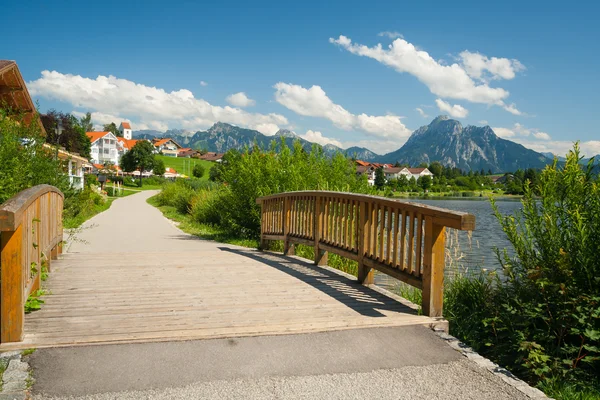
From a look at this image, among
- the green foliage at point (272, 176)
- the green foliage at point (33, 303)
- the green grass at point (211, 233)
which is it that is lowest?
the green grass at point (211, 233)

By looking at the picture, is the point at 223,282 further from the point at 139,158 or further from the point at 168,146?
the point at 168,146

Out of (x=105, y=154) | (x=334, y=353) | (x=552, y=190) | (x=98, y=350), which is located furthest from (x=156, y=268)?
(x=105, y=154)

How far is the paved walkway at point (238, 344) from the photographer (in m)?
3.56

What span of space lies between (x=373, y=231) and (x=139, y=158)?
79871mm

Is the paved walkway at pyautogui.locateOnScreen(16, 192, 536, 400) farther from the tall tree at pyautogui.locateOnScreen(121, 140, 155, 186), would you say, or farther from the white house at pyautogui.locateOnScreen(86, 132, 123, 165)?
the white house at pyautogui.locateOnScreen(86, 132, 123, 165)

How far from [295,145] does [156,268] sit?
262 inches

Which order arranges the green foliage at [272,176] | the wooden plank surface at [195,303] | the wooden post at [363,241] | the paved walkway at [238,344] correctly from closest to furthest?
the paved walkway at [238,344] → the wooden plank surface at [195,303] → the wooden post at [363,241] → the green foliage at [272,176]

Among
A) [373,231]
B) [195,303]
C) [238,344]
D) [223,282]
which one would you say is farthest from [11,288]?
[373,231]

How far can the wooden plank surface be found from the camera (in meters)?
4.52

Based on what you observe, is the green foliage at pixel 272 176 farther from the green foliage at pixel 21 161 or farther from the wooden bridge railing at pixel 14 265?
the wooden bridge railing at pixel 14 265

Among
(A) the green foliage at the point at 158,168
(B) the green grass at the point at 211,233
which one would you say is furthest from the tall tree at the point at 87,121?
(B) the green grass at the point at 211,233

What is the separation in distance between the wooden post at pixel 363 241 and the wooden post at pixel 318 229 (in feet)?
4.80

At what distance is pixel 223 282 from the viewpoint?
22.5 feet

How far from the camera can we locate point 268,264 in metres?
8.52
